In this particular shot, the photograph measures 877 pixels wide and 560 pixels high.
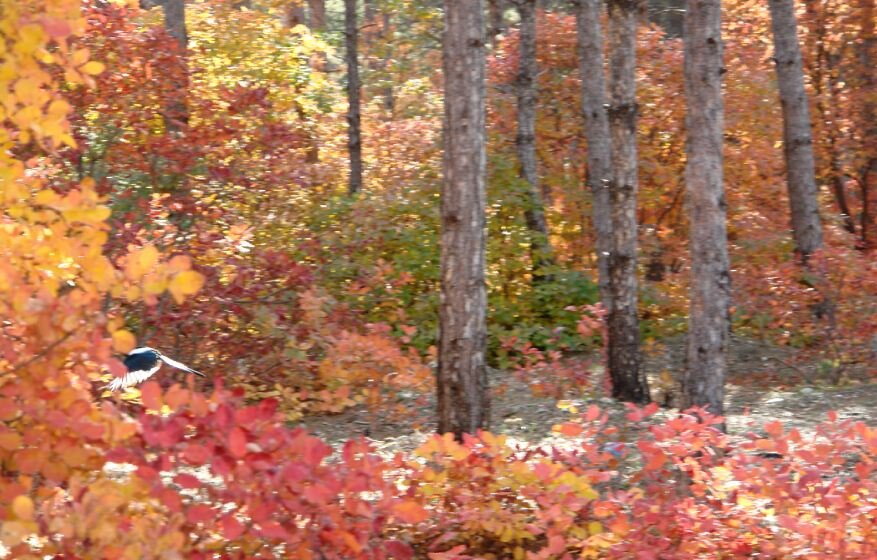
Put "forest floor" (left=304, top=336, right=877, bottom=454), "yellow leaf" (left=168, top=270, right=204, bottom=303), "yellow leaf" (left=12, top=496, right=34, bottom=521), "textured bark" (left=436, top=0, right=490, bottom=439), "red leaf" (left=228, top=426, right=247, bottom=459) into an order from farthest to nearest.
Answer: "forest floor" (left=304, top=336, right=877, bottom=454)
"textured bark" (left=436, top=0, right=490, bottom=439)
"red leaf" (left=228, top=426, right=247, bottom=459)
"yellow leaf" (left=168, top=270, right=204, bottom=303)
"yellow leaf" (left=12, top=496, right=34, bottom=521)

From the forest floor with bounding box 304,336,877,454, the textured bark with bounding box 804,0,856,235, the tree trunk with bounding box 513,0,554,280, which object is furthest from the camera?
the textured bark with bounding box 804,0,856,235

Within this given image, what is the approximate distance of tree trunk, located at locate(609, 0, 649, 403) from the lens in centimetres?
809

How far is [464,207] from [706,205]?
1528 millimetres

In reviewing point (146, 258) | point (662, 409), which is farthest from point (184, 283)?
point (662, 409)

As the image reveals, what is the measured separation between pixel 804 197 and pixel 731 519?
7902mm

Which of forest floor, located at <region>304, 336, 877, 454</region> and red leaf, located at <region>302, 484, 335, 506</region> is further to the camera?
forest floor, located at <region>304, 336, 877, 454</region>

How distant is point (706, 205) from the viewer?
6.85m

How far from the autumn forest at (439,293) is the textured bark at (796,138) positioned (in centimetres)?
3

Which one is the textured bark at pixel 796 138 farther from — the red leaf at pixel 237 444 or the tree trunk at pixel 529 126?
the red leaf at pixel 237 444

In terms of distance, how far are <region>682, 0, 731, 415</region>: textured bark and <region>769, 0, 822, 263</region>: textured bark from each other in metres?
5.09

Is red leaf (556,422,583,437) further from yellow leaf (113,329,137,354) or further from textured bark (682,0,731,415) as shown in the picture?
textured bark (682,0,731,415)

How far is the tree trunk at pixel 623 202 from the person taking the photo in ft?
26.6

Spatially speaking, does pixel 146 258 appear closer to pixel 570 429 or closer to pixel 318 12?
pixel 570 429

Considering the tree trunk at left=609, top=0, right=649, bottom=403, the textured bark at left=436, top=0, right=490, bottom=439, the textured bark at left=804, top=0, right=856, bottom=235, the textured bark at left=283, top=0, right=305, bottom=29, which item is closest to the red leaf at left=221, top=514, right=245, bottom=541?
the textured bark at left=436, top=0, right=490, bottom=439
